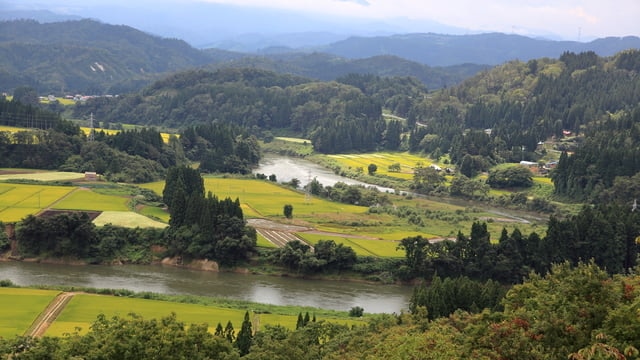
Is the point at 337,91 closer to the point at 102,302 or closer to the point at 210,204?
the point at 210,204

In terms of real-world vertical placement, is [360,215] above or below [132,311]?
above

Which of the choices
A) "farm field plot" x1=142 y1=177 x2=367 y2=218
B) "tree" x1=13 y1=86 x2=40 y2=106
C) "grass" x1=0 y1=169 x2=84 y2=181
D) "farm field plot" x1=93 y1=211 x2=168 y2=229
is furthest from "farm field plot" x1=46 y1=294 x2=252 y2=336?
"tree" x1=13 y1=86 x2=40 y2=106

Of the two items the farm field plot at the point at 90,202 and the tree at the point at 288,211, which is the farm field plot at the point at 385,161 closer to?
the tree at the point at 288,211

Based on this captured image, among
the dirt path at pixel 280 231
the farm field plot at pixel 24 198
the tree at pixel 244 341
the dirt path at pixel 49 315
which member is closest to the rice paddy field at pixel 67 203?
the farm field plot at pixel 24 198

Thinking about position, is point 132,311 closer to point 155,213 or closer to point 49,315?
point 49,315

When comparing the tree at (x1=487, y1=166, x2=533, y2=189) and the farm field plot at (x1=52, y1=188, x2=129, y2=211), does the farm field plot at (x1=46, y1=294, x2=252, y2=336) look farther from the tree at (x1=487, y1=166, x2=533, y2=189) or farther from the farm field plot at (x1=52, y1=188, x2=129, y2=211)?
the tree at (x1=487, y1=166, x2=533, y2=189)

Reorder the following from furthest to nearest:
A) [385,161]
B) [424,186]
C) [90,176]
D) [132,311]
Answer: [385,161], [424,186], [90,176], [132,311]

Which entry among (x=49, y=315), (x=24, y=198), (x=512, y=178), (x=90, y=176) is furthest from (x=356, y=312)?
(x=512, y=178)

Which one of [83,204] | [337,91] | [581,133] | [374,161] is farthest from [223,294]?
[337,91]
